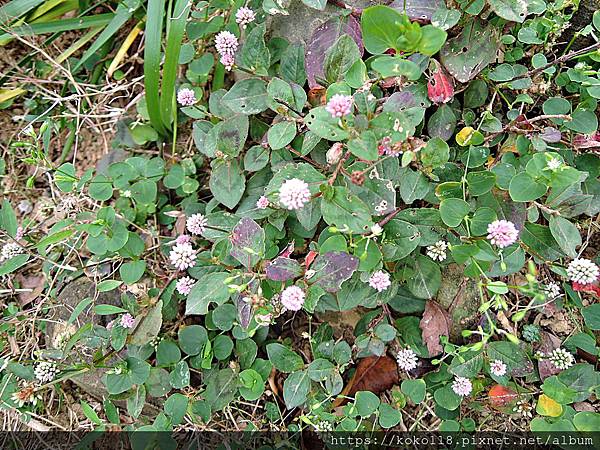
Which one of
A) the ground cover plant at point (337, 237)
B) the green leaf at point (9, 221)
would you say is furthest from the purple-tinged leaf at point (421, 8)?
the green leaf at point (9, 221)

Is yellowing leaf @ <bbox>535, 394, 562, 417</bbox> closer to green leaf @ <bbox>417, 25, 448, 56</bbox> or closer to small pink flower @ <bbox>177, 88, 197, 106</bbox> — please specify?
green leaf @ <bbox>417, 25, 448, 56</bbox>

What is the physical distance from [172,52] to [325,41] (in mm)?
471

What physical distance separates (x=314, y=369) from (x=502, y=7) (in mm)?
984

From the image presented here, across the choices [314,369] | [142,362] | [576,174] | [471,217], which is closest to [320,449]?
[314,369]

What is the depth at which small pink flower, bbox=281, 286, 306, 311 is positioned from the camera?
3.89 ft

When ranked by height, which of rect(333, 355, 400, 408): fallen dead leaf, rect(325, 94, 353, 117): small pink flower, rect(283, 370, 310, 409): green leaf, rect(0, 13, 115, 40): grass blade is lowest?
rect(333, 355, 400, 408): fallen dead leaf

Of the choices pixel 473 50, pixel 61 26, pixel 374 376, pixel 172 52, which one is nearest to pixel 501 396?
pixel 374 376

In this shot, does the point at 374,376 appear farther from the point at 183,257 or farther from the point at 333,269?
the point at 183,257

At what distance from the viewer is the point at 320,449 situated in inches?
59.6

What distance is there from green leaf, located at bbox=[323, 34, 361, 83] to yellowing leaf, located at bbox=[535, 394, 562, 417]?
92cm

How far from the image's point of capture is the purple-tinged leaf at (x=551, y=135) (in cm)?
134

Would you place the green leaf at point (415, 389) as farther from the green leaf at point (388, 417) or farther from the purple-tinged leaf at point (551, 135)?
the purple-tinged leaf at point (551, 135)

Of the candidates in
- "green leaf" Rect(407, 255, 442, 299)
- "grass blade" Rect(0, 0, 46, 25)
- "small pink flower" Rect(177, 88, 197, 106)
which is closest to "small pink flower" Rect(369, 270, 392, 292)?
"green leaf" Rect(407, 255, 442, 299)

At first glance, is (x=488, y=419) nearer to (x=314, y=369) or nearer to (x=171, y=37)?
(x=314, y=369)
